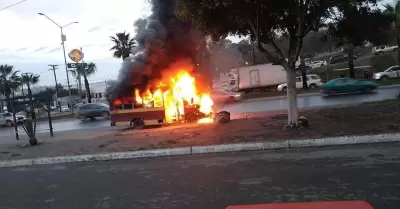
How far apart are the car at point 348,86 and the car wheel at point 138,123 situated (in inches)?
659

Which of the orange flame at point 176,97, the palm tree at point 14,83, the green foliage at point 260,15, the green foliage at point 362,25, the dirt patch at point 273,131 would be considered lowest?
the dirt patch at point 273,131

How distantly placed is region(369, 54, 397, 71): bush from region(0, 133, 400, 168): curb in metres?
44.4

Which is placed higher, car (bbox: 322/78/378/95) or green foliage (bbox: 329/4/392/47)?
green foliage (bbox: 329/4/392/47)

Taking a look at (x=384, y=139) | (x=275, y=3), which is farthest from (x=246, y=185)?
(x=275, y=3)

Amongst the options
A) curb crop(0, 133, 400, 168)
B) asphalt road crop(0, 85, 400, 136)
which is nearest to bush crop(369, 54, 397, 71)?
asphalt road crop(0, 85, 400, 136)

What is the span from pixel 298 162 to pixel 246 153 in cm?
179

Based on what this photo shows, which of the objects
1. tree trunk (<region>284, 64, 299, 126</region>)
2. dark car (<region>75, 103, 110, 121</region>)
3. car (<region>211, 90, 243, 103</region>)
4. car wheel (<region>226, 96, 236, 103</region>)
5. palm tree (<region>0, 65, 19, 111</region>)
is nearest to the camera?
tree trunk (<region>284, 64, 299, 126</region>)

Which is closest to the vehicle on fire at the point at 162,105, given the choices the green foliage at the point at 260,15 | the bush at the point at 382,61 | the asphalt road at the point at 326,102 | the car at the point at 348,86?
the asphalt road at the point at 326,102

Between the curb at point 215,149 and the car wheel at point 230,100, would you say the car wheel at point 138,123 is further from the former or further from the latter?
the car wheel at point 230,100

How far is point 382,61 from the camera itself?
2000 inches

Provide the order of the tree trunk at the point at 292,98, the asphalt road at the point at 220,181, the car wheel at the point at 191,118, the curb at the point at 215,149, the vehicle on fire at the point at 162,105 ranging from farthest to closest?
1. the vehicle on fire at the point at 162,105
2. the car wheel at the point at 191,118
3. the tree trunk at the point at 292,98
4. the curb at the point at 215,149
5. the asphalt road at the point at 220,181

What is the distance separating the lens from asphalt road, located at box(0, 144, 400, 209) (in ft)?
16.8

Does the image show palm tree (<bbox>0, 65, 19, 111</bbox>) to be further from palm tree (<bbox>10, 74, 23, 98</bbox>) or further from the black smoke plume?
the black smoke plume

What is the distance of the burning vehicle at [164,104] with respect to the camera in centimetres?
1814
